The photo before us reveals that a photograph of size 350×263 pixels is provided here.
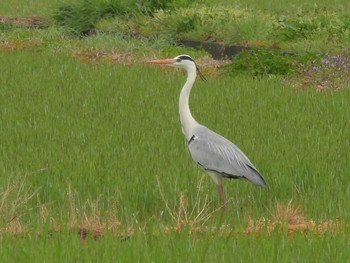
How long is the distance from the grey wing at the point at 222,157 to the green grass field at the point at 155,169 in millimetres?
230

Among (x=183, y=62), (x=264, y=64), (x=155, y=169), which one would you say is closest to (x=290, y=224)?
(x=155, y=169)

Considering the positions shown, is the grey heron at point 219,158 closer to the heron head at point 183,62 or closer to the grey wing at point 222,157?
the grey wing at point 222,157

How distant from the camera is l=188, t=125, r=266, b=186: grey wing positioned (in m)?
6.82

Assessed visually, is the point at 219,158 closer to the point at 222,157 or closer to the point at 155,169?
the point at 222,157

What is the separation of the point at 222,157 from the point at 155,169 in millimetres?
948

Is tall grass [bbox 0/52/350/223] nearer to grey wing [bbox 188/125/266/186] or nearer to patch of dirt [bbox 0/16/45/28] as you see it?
grey wing [bbox 188/125/266/186]

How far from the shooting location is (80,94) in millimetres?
11789

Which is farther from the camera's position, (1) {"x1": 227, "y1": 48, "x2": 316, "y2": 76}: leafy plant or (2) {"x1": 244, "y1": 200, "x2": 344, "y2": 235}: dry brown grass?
(1) {"x1": 227, "y1": 48, "x2": 316, "y2": 76}: leafy plant

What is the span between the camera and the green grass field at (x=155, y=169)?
533 cm

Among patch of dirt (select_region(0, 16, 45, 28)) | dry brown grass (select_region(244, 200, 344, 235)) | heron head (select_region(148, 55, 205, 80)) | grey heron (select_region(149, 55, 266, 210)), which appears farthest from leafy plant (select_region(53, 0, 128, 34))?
dry brown grass (select_region(244, 200, 344, 235))

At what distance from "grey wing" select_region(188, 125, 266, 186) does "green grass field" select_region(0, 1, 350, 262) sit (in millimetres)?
230

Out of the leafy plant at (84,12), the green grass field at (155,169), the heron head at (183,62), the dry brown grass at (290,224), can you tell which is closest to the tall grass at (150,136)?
the green grass field at (155,169)

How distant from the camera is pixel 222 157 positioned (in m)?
6.98

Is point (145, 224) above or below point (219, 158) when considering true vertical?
below
